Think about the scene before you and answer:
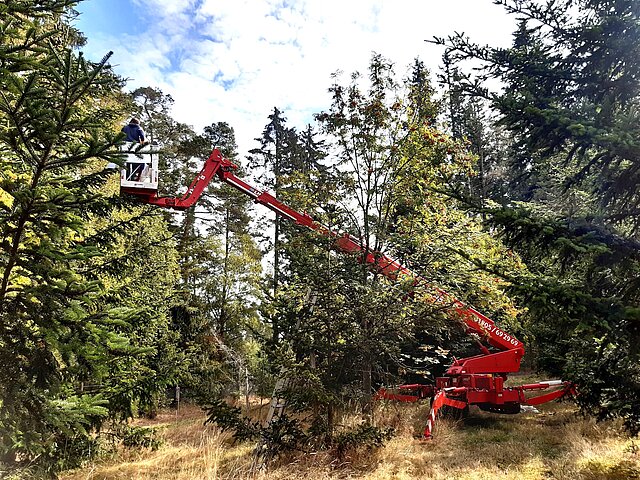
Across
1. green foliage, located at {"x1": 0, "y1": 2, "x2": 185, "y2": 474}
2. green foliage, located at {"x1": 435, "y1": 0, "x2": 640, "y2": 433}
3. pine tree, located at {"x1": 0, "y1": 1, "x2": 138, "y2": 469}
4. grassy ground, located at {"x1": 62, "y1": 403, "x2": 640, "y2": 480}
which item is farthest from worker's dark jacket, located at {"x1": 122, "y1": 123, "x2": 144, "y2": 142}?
grassy ground, located at {"x1": 62, "y1": 403, "x2": 640, "y2": 480}

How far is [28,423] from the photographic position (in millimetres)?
3662

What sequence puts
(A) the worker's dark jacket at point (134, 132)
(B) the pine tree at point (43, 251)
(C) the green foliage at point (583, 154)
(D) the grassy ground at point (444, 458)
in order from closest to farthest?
(B) the pine tree at point (43, 251) → (C) the green foliage at point (583, 154) → (D) the grassy ground at point (444, 458) → (A) the worker's dark jacket at point (134, 132)

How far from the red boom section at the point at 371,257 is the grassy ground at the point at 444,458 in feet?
4.72

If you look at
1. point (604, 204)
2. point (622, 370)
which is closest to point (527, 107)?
point (604, 204)

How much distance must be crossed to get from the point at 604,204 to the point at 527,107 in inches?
84.5

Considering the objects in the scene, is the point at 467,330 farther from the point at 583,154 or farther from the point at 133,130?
the point at 133,130

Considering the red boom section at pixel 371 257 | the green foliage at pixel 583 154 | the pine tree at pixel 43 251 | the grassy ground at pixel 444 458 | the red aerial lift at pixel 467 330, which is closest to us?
the pine tree at pixel 43 251

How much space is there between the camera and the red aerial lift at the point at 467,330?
27.4 feet

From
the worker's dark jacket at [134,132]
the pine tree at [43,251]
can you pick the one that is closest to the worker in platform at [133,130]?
the worker's dark jacket at [134,132]

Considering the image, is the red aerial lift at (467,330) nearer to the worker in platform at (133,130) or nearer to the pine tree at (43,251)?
the worker in platform at (133,130)

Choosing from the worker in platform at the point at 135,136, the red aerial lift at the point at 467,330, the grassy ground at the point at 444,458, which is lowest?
the grassy ground at the point at 444,458

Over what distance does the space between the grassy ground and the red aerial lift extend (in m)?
0.59

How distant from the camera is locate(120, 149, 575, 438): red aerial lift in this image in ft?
27.4

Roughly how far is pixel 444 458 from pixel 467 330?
3499mm
